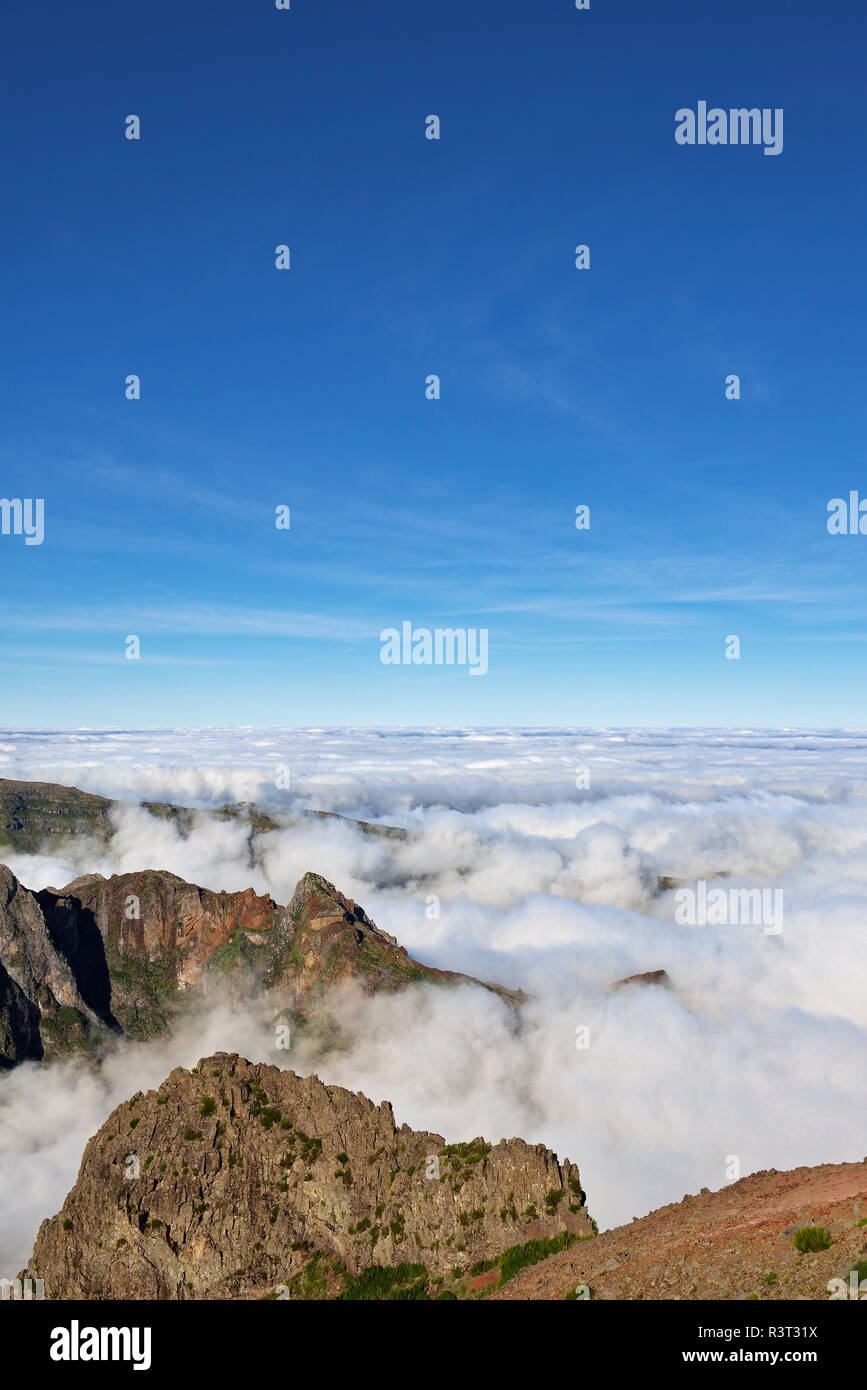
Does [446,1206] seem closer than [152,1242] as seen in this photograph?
Yes

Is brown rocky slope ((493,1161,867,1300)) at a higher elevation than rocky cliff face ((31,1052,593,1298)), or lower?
higher

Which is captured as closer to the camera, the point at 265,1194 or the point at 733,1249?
the point at 733,1249

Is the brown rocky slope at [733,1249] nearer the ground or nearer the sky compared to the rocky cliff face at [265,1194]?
nearer the sky

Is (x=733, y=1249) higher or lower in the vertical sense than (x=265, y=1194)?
higher

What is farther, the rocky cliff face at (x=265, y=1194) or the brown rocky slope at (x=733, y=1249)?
the rocky cliff face at (x=265, y=1194)
